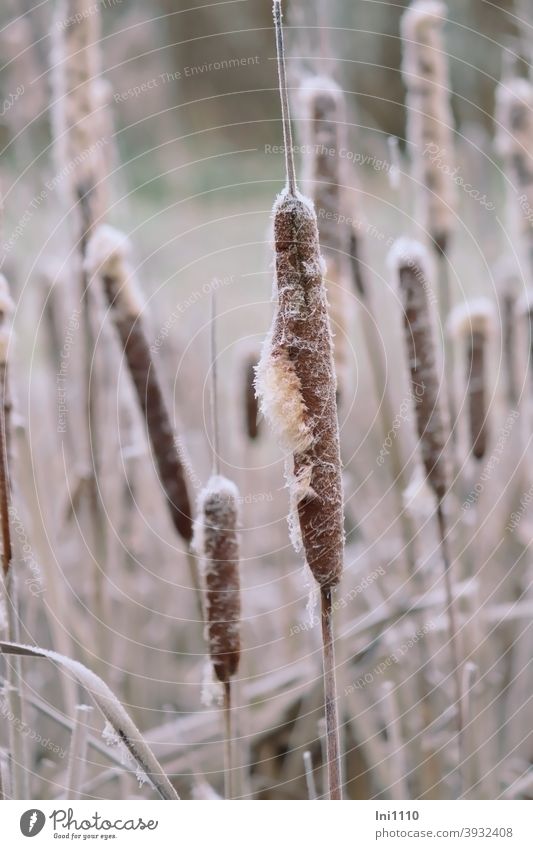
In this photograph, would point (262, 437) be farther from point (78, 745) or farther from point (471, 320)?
point (78, 745)

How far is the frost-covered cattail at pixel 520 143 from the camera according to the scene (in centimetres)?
63

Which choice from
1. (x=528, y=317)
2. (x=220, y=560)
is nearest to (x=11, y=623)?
(x=220, y=560)

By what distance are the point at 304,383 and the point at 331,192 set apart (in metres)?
0.22

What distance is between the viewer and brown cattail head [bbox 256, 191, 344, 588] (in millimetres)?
329

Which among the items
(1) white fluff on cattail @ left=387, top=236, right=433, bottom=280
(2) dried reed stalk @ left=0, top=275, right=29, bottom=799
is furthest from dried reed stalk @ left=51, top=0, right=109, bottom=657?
(1) white fluff on cattail @ left=387, top=236, right=433, bottom=280

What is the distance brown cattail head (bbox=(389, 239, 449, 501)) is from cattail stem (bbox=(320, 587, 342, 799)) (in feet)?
0.51

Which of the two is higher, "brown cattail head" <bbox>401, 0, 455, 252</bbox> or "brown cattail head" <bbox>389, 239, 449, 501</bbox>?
"brown cattail head" <bbox>401, 0, 455, 252</bbox>

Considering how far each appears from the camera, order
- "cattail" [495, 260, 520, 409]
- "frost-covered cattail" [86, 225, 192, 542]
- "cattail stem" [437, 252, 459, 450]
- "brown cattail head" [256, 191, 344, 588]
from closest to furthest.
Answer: "brown cattail head" [256, 191, 344, 588], "frost-covered cattail" [86, 225, 192, 542], "cattail stem" [437, 252, 459, 450], "cattail" [495, 260, 520, 409]

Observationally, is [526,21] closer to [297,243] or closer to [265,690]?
[297,243]

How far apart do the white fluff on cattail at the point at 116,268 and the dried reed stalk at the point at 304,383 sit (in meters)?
0.15

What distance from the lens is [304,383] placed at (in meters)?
0.33

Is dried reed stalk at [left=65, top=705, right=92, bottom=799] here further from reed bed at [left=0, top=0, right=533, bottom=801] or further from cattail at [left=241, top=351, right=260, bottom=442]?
cattail at [left=241, top=351, right=260, bottom=442]

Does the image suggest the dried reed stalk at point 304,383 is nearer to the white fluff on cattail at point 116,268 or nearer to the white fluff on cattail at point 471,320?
the white fluff on cattail at point 116,268
